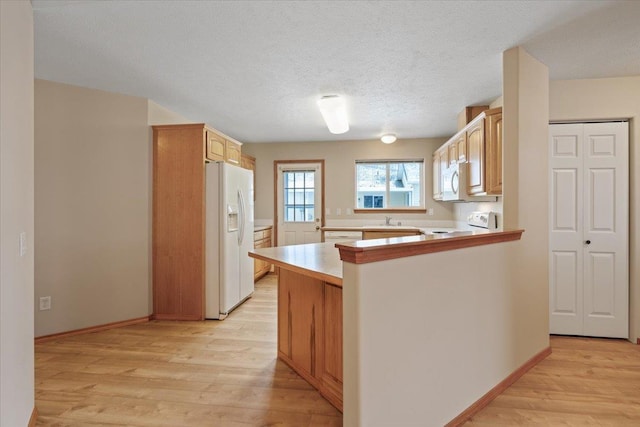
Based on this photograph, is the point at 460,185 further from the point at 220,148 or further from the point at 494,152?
the point at 220,148

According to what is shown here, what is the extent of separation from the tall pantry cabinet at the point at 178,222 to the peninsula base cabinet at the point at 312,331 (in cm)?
136

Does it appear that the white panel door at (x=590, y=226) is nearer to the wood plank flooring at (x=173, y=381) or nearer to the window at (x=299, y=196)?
the wood plank flooring at (x=173, y=381)

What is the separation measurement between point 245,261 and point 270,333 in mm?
1197

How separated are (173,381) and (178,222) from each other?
1764 millimetres

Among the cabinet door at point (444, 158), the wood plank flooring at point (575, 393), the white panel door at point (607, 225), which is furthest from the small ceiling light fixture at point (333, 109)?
the wood plank flooring at point (575, 393)

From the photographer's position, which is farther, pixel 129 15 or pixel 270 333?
pixel 270 333

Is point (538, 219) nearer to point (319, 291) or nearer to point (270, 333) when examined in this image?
point (319, 291)

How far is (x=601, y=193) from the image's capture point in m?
2.98

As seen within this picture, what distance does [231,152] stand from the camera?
14.0 ft

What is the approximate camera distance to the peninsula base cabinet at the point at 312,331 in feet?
6.37

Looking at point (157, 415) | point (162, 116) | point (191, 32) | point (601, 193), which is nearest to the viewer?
point (157, 415)

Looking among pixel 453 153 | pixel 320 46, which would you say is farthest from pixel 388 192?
pixel 320 46
